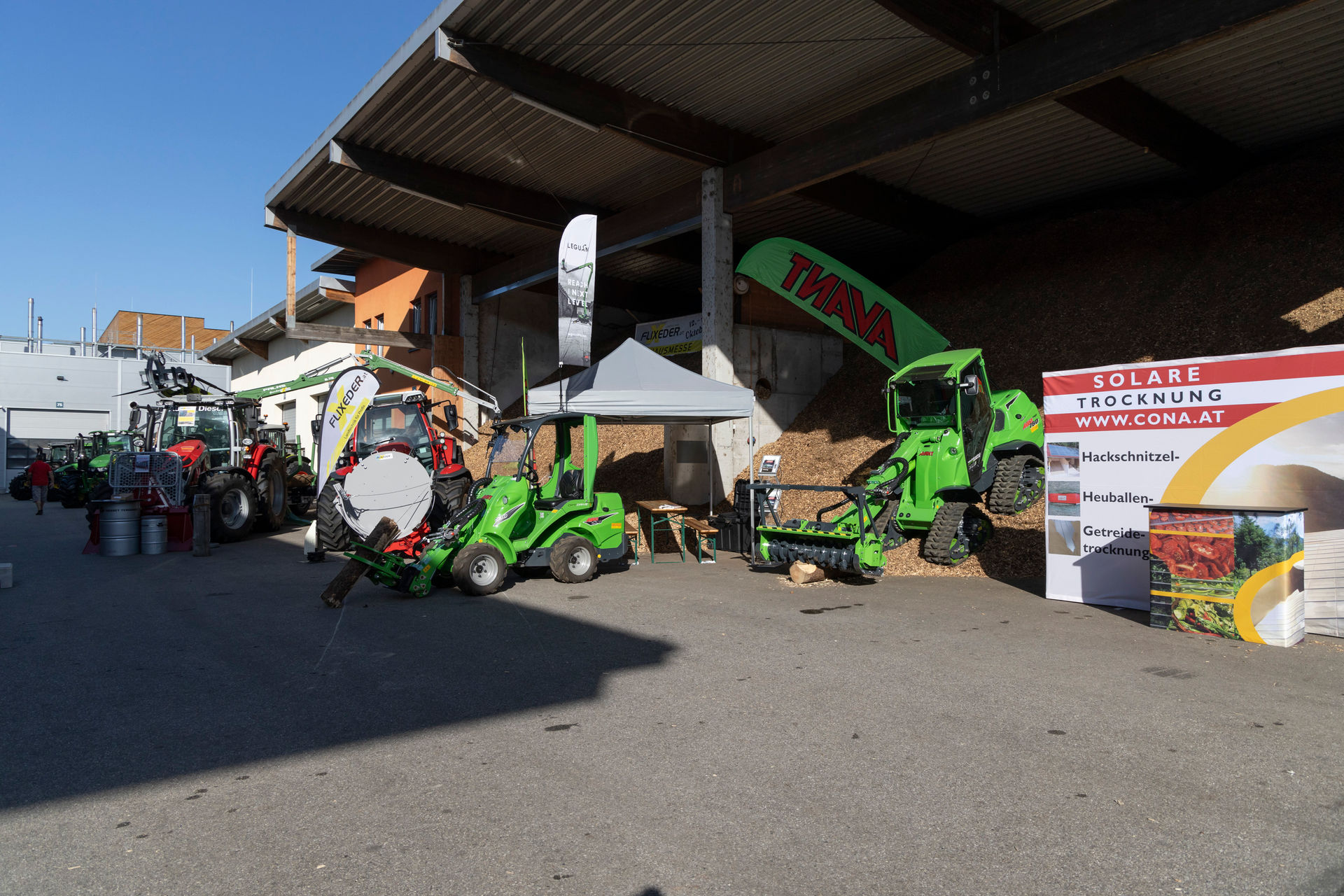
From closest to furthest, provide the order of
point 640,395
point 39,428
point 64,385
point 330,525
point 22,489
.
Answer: point 640,395 < point 330,525 < point 22,489 < point 39,428 < point 64,385

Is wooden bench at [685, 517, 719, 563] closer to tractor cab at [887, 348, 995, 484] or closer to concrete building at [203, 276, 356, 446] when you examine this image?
tractor cab at [887, 348, 995, 484]

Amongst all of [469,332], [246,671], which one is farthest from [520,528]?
[469,332]

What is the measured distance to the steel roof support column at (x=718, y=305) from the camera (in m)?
13.7

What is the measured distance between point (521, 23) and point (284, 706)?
9427mm

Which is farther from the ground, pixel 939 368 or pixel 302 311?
pixel 302 311

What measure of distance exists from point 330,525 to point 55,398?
1370 inches

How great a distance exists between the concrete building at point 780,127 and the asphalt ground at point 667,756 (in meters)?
6.89

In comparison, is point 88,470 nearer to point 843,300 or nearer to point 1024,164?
point 843,300

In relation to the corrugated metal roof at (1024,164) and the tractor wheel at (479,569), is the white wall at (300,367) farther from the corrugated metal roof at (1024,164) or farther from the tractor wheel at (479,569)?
the tractor wheel at (479,569)

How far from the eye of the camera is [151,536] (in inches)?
469

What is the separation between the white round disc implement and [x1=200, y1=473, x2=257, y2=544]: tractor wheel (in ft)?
12.9

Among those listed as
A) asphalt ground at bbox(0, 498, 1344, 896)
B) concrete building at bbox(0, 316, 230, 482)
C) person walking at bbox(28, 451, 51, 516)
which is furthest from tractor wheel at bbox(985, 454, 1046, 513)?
concrete building at bbox(0, 316, 230, 482)

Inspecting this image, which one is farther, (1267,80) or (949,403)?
(1267,80)

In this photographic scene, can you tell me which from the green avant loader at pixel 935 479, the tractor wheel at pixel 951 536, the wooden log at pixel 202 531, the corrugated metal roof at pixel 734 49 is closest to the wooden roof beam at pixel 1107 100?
the corrugated metal roof at pixel 734 49
